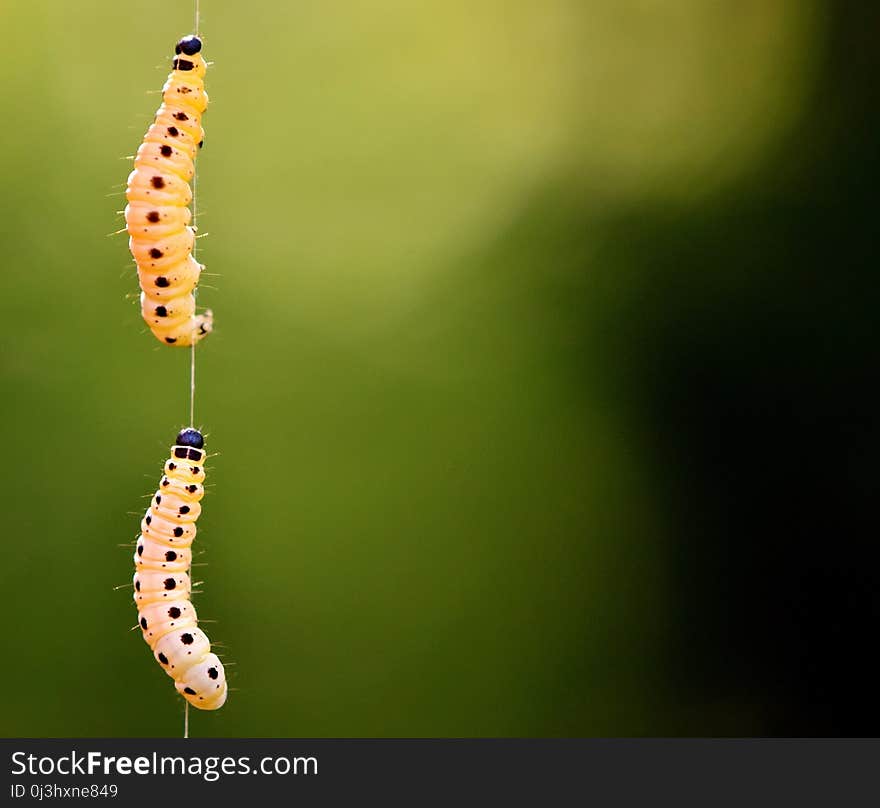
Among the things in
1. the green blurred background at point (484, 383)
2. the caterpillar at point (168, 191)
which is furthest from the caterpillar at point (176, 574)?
the green blurred background at point (484, 383)

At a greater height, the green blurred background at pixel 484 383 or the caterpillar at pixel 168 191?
the green blurred background at pixel 484 383

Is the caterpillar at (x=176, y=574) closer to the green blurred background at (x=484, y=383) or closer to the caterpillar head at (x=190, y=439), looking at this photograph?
the caterpillar head at (x=190, y=439)

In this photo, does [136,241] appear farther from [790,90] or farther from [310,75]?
[790,90]

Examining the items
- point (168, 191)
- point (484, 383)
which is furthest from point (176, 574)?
point (484, 383)

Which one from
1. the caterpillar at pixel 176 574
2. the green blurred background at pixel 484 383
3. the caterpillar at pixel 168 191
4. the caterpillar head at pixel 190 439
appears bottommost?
the caterpillar at pixel 176 574

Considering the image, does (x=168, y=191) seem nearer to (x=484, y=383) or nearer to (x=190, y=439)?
(x=190, y=439)
